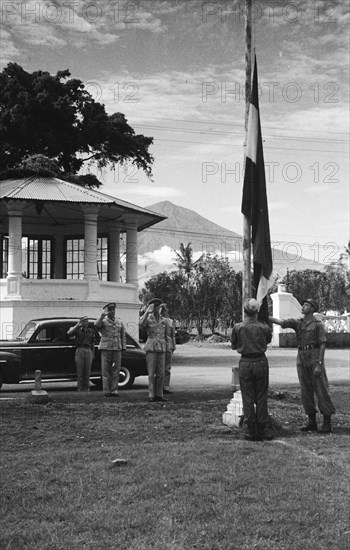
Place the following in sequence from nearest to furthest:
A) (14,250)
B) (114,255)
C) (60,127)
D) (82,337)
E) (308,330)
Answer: (308,330)
(82,337)
(14,250)
(114,255)
(60,127)

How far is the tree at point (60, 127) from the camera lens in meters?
39.5

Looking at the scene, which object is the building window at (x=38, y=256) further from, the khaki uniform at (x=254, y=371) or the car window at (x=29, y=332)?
the khaki uniform at (x=254, y=371)

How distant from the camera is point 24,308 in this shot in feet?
89.7

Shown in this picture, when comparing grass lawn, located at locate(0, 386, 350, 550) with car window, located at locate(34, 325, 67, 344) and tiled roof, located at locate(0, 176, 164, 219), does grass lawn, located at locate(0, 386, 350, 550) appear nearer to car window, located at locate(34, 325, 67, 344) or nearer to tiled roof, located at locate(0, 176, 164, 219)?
car window, located at locate(34, 325, 67, 344)

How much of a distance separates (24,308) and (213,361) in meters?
7.75

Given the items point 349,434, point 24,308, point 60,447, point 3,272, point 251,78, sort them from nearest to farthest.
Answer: point 60,447 < point 349,434 < point 251,78 < point 24,308 < point 3,272

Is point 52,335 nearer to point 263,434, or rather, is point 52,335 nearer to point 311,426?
point 311,426

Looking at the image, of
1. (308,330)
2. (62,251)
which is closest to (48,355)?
(308,330)

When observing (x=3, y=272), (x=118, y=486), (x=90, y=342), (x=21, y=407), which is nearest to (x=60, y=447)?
(x=118, y=486)

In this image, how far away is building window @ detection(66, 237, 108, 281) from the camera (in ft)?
104

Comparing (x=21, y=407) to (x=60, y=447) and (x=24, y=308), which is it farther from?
(x=24, y=308)

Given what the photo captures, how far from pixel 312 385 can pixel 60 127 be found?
3323 centimetres

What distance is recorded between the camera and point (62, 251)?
3209 centimetres

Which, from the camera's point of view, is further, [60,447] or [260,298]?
[260,298]
